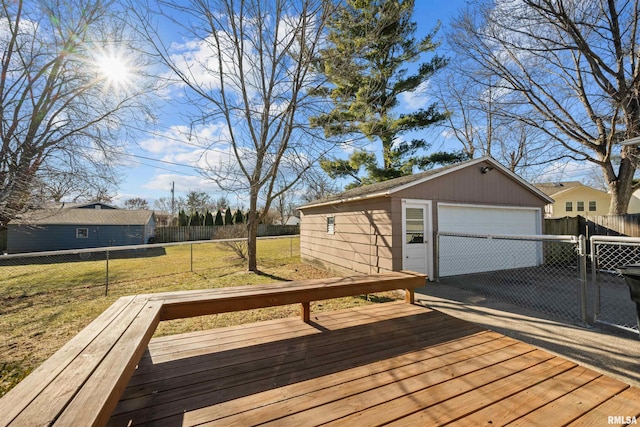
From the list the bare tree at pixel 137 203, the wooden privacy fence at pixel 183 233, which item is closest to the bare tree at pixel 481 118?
the wooden privacy fence at pixel 183 233

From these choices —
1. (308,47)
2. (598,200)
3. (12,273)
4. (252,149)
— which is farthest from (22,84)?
(598,200)

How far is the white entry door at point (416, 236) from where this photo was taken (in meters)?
6.56

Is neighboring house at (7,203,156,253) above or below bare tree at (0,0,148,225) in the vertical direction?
below

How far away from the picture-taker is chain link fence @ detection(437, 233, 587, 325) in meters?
5.13

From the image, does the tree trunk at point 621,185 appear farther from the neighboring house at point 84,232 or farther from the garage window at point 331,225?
the neighboring house at point 84,232

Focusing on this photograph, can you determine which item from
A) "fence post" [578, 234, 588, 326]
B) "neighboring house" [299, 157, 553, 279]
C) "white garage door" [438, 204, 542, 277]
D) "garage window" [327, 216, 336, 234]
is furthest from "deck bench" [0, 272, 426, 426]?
"garage window" [327, 216, 336, 234]

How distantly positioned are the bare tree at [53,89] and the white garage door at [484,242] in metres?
7.88

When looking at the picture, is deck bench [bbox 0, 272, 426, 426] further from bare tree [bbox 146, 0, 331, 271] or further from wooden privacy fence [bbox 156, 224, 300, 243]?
wooden privacy fence [bbox 156, 224, 300, 243]

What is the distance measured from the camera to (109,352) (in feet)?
6.07

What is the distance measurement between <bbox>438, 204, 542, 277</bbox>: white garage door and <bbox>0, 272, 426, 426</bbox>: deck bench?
4.30 metres

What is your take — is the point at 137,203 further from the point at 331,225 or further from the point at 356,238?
the point at 356,238

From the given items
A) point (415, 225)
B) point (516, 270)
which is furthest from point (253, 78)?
point (516, 270)

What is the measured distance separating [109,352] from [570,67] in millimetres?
14655

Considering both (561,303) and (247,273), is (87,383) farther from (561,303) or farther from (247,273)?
(247,273)
